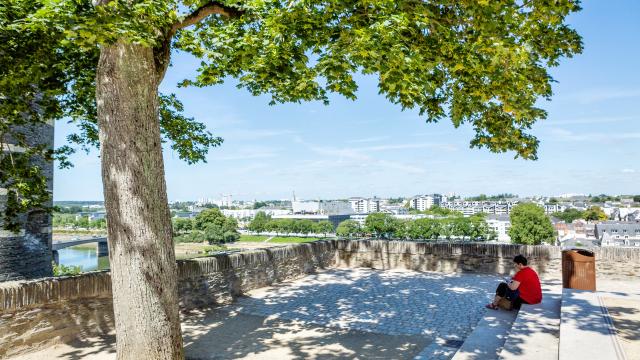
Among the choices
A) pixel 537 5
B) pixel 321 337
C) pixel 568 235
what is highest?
pixel 537 5

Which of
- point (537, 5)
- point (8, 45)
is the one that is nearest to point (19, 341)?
point (8, 45)

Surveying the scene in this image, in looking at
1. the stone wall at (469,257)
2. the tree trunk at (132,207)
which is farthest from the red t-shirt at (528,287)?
the tree trunk at (132,207)

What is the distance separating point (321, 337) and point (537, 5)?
6.20m

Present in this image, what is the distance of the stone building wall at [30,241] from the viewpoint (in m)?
10.7

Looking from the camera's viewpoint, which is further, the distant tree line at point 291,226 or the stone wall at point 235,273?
the distant tree line at point 291,226

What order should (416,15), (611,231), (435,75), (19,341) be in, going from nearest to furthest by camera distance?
(416,15) < (19,341) < (435,75) < (611,231)

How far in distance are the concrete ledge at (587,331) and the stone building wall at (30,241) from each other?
11.5 m

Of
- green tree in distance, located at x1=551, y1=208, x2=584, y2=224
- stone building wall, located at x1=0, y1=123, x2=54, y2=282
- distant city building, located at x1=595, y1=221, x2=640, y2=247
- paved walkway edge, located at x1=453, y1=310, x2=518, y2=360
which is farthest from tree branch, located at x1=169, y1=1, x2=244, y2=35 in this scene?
green tree in distance, located at x1=551, y1=208, x2=584, y2=224

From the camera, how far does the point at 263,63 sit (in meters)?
5.48

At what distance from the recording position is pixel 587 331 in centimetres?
598

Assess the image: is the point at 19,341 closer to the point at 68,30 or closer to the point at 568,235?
the point at 68,30

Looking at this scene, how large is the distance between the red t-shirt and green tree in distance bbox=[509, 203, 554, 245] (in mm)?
73232

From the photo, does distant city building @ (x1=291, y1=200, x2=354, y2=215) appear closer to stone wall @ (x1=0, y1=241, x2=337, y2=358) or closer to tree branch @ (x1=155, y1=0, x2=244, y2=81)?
stone wall @ (x1=0, y1=241, x2=337, y2=358)

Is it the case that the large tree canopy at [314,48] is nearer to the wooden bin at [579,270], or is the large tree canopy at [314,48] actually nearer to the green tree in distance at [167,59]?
the green tree in distance at [167,59]
